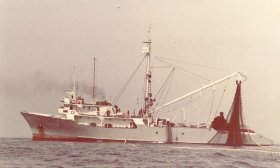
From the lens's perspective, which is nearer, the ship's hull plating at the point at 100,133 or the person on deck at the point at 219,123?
the ship's hull plating at the point at 100,133

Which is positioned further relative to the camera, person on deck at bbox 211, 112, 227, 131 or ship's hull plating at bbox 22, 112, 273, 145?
person on deck at bbox 211, 112, 227, 131

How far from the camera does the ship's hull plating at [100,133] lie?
7619 cm

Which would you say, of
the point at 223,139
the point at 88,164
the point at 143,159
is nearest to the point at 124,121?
the point at 223,139

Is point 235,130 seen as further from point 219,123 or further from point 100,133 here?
point 100,133

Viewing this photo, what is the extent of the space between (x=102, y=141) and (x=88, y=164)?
111 feet

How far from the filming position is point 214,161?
49.8 metres

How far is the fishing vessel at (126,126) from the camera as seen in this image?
251 feet

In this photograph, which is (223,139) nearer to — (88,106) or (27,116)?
(88,106)

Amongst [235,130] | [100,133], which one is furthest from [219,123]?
[100,133]

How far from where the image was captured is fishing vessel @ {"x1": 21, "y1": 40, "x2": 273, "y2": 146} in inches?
3012

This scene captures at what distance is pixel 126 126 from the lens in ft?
264

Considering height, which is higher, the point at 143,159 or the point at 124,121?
the point at 124,121

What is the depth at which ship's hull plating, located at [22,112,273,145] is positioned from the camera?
76.2 metres

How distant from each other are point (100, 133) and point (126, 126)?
4550 mm
